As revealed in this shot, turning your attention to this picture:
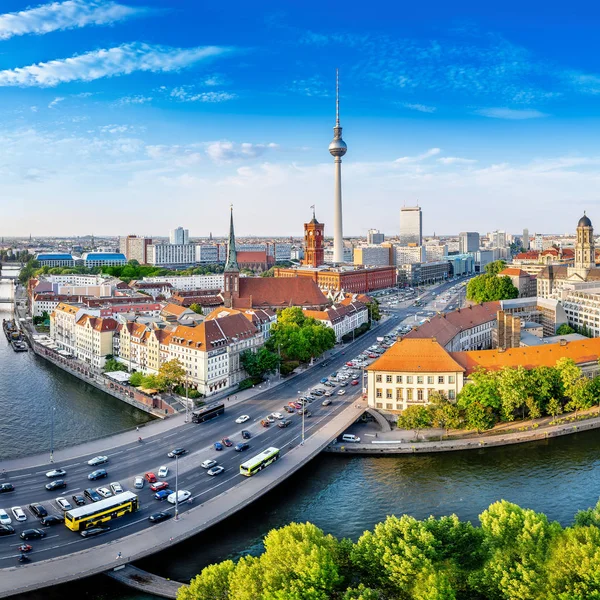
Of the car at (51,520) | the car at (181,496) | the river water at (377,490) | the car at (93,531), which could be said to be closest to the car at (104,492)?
the car at (51,520)

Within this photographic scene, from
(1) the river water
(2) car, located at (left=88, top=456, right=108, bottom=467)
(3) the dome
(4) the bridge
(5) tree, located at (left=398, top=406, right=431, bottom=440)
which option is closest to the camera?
(4) the bridge

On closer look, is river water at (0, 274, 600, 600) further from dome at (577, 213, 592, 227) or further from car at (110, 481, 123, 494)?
dome at (577, 213, 592, 227)

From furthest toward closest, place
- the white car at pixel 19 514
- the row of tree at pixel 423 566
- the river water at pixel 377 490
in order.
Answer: the white car at pixel 19 514
the river water at pixel 377 490
the row of tree at pixel 423 566

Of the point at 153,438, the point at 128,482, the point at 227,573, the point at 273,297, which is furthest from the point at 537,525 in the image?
the point at 273,297

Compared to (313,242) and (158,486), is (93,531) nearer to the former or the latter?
(158,486)

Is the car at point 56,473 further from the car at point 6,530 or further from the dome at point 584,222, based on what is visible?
the dome at point 584,222

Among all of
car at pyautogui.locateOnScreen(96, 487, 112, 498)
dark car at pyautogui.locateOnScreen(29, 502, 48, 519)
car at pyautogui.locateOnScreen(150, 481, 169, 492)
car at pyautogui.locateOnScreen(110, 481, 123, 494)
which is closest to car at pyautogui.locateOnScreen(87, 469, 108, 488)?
car at pyautogui.locateOnScreen(110, 481, 123, 494)

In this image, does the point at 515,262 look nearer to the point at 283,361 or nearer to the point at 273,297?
the point at 273,297

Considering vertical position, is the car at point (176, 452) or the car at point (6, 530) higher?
the car at point (176, 452)
